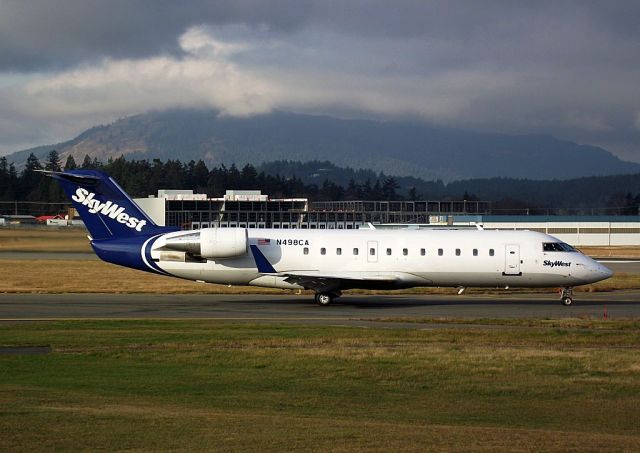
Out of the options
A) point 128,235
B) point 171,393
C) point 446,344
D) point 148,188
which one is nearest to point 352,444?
point 171,393

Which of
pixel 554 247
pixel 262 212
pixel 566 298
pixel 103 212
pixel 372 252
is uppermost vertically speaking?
pixel 262 212

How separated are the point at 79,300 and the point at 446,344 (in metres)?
17.9

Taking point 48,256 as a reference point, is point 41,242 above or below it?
above

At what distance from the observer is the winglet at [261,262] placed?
113 ft

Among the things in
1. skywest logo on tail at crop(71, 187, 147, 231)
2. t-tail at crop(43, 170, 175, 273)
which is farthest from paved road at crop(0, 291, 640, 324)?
skywest logo on tail at crop(71, 187, 147, 231)

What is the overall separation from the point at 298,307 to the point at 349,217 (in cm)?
8304

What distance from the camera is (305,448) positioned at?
11.3 m

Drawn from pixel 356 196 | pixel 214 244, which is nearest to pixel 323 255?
pixel 214 244

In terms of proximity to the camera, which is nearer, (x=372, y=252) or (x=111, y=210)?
(x=372, y=252)

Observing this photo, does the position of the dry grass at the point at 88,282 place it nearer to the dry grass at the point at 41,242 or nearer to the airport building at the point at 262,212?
the dry grass at the point at 41,242

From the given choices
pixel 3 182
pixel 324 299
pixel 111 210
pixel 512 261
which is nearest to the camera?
pixel 324 299

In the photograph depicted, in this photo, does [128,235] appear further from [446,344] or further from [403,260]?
[446,344]

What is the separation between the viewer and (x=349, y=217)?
4592 inches

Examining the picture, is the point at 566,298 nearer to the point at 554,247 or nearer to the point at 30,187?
the point at 554,247
